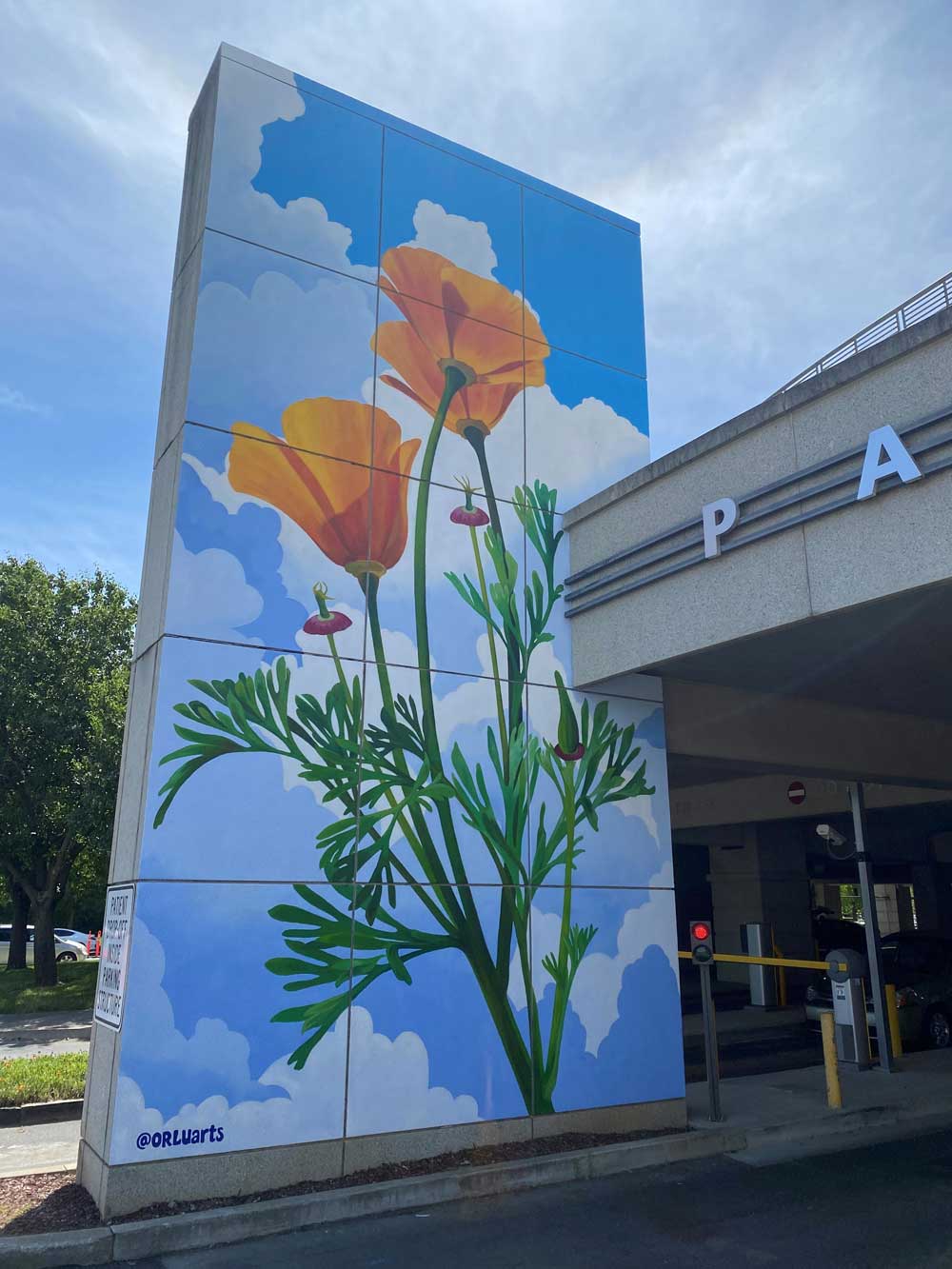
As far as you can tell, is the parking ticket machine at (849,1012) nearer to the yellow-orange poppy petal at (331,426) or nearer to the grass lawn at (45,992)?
the yellow-orange poppy petal at (331,426)

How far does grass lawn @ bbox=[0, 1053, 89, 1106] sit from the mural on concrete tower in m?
4.17

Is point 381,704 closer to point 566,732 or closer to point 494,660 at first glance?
point 494,660

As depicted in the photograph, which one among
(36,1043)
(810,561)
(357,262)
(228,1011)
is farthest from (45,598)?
(810,561)

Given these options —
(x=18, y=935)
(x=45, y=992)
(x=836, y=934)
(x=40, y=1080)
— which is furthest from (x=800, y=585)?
(x=18, y=935)

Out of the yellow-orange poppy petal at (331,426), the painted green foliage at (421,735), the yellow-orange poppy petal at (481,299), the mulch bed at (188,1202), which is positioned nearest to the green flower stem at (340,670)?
the painted green foliage at (421,735)

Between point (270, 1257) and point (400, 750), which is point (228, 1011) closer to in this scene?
point (270, 1257)

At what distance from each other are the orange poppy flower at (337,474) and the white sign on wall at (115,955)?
3642 millimetres

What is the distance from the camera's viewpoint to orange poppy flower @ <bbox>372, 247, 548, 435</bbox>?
10.5 m

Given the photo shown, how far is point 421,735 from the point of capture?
9.68 meters

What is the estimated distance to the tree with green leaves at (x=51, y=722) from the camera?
24.7 metres

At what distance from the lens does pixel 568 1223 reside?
7605mm

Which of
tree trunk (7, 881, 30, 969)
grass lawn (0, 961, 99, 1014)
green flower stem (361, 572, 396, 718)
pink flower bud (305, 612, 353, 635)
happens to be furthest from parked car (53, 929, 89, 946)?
pink flower bud (305, 612, 353, 635)

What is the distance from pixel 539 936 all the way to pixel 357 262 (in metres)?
7.36

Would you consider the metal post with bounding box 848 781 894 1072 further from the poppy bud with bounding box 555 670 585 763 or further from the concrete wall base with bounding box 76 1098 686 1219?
the poppy bud with bounding box 555 670 585 763
